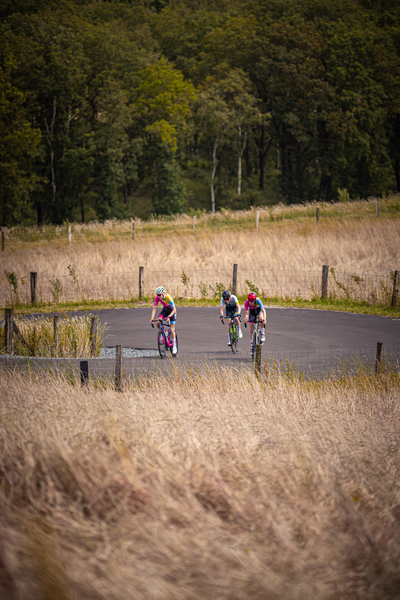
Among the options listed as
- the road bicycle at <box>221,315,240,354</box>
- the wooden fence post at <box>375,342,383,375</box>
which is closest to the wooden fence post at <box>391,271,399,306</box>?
the road bicycle at <box>221,315,240,354</box>

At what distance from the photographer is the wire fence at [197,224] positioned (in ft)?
120

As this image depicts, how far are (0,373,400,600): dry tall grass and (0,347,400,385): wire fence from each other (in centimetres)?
399

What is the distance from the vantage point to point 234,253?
27266 millimetres

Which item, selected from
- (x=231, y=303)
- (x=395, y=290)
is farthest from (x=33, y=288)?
(x=395, y=290)

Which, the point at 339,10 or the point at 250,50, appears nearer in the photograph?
the point at 250,50

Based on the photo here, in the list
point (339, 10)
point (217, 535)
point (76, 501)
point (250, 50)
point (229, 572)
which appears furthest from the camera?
point (339, 10)

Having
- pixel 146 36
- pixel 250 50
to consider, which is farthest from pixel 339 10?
pixel 146 36

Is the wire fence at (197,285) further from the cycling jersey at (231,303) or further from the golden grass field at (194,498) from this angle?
the golden grass field at (194,498)

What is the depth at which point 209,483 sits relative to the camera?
4.86 m

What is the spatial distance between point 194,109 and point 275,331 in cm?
4994

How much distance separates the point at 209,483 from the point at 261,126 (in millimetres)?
61967

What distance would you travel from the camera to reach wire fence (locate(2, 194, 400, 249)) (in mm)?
36469

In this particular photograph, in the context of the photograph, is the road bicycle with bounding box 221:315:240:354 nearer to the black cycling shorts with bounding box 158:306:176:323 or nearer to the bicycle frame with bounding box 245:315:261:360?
the bicycle frame with bounding box 245:315:261:360

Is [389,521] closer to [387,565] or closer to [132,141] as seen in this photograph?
[387,565]
